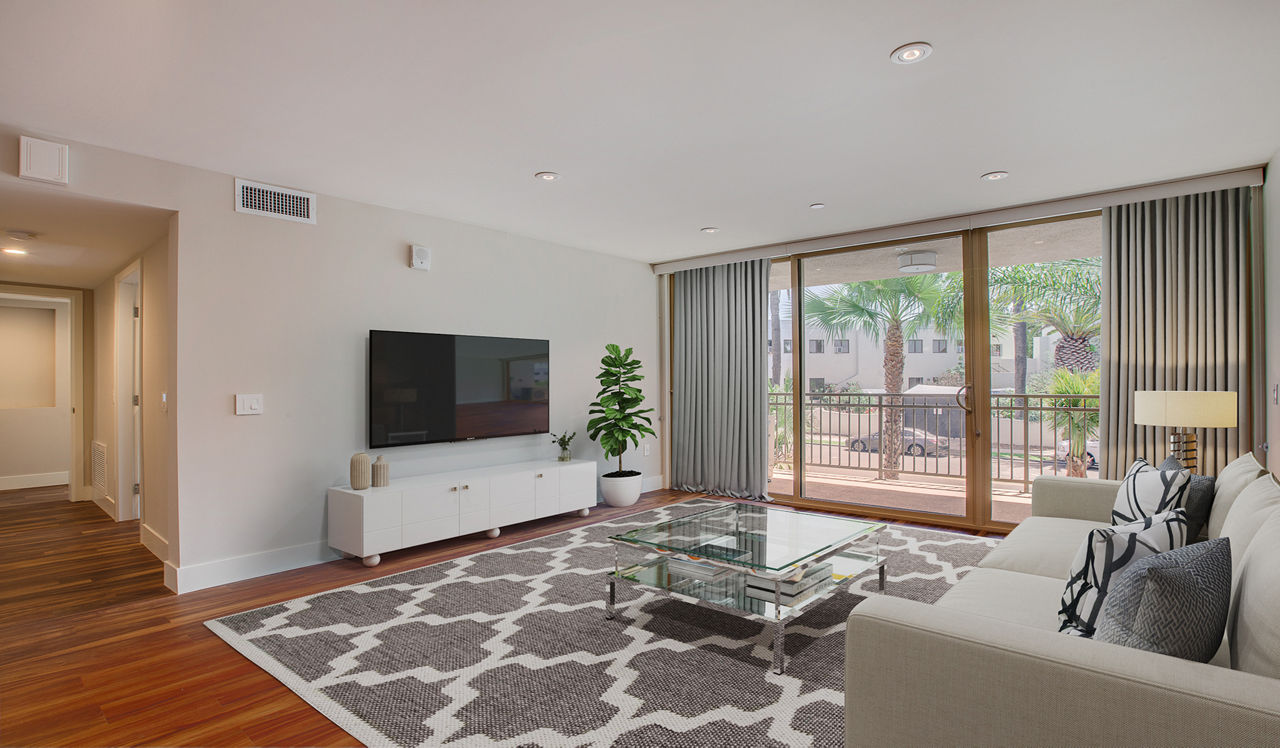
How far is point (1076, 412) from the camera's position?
15.4 ft

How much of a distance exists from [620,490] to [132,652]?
11.6ft

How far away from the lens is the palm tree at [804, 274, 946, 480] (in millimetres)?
5152

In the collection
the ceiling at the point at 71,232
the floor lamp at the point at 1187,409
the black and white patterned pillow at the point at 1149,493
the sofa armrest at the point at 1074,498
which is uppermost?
the ceiling at the point at 71,232

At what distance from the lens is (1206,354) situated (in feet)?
12.6

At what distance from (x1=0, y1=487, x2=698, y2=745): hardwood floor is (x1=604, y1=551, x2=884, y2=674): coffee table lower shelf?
1367 mm

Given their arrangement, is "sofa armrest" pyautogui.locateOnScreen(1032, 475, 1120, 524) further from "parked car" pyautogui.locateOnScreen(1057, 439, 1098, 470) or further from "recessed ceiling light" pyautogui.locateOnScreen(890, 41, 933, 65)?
"recessed ceiling light" pyautogui.locateOnScreen(890, 41, 933, 65)

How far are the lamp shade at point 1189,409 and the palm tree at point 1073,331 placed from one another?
115 cm

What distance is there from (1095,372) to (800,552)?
3.11 metres

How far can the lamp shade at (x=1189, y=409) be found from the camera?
3.16m

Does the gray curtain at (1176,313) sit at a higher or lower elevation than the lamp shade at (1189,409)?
Result: higher

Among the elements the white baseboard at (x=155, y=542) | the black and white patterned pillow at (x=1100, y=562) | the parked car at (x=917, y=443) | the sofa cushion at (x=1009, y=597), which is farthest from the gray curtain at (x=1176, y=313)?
the white baseboard at (x=155, y=542)

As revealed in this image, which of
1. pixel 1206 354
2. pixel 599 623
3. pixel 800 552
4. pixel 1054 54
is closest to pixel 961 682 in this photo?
pixel 800 552

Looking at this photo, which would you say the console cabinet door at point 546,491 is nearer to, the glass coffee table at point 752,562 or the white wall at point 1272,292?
the glass coffee table at point 752,562

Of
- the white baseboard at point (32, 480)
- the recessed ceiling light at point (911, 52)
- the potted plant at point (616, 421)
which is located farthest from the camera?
the white baseboard at point (32, 480)
